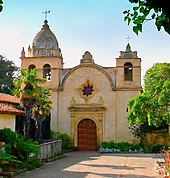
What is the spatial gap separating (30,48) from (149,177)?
22.5 metres

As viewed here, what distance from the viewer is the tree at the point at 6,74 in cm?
4575

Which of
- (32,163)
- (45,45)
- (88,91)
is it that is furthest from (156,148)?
(32,163)

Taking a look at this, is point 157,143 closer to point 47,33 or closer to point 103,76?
point 103,76

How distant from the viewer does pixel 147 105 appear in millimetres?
21438

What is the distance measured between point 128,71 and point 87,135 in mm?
6896

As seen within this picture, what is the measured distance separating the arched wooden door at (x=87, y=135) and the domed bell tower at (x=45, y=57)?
187 inches

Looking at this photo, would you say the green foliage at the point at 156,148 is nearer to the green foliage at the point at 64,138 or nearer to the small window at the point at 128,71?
the small window at the point at 128,71

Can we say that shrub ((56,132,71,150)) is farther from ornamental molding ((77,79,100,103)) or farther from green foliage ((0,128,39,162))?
green foliage ((0,128,39,162))

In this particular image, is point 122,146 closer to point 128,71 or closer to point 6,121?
point 128,71

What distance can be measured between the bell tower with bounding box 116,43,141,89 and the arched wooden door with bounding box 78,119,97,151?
4.20 metres


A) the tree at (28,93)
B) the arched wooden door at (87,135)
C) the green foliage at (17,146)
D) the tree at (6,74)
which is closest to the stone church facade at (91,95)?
the arched wooden door at (87,135)

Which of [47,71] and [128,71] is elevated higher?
[47,71]

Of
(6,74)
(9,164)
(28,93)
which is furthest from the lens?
(6,74)

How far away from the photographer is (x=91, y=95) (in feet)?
106
